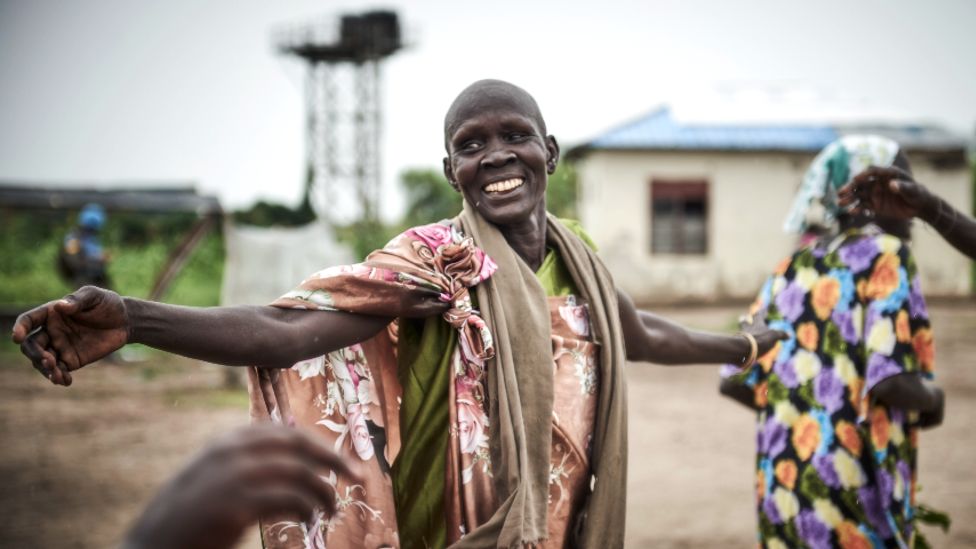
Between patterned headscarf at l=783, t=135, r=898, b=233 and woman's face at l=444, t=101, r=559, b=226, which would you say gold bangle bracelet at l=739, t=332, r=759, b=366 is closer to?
patterned headscarf at l=783, t=135, r=898, b=233

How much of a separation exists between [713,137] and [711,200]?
1270 millimetres

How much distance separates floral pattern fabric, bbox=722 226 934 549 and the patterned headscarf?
0.57ft

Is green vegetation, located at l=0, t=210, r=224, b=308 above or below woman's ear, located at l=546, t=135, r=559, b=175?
below

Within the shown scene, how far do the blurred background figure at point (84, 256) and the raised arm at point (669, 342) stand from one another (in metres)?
10.0

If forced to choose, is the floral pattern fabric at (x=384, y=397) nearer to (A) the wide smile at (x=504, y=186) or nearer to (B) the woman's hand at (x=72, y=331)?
(A) the wide smile at (x=504, y=186)

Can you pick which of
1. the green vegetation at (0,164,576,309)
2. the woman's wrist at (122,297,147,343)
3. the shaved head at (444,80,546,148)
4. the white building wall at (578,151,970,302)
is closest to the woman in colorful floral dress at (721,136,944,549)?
the shaved head at (444,80,546,148)

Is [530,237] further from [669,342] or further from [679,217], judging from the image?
[679,217]

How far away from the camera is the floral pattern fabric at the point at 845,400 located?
9.61ft

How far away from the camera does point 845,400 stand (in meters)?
3.01

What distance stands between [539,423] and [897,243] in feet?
5.64

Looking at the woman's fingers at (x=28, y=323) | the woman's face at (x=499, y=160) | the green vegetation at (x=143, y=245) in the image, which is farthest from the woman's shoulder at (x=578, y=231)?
the green vegetation at (x=143, y=245)

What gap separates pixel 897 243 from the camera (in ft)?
9.75

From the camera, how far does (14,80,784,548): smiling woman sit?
191 cm

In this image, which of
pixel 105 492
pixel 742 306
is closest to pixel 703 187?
pixel 742 306
